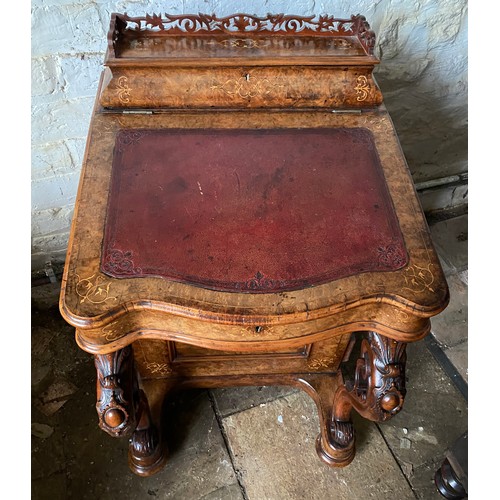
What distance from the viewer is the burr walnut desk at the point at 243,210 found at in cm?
98

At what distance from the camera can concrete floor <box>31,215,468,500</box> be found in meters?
1.59

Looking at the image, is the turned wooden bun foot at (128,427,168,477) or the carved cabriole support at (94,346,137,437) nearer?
the carved cabriole support at (94,346,137,437)

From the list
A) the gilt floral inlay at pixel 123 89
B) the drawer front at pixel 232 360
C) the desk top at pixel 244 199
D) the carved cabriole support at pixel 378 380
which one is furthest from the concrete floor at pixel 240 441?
the gilt floral inlay at pixel 123 89

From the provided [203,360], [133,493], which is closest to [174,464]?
[133,493]

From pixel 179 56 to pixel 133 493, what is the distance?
1.28 meters

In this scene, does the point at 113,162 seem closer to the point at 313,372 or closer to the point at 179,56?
the point at 179,56

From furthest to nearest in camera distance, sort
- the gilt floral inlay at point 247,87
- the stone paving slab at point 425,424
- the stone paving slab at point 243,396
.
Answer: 1. the stone paving slab at point 243,396
2. the stone paving slab at point 425,424
3. the gilt floral inlay at point 247,87

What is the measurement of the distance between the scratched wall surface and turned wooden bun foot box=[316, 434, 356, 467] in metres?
1.18

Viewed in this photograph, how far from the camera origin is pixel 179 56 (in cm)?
126

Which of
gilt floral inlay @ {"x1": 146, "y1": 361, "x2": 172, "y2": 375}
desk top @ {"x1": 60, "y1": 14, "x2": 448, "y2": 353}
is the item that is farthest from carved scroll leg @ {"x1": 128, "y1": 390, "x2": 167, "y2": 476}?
desk top @ {"x1": 60, "y1": 14, "x2": 448, "y2": 353}

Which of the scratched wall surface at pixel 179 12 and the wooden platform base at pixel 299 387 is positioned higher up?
the scratched wall surface at pixel 179 12

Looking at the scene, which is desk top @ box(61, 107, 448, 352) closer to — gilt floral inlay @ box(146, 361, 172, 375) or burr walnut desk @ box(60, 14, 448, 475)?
burr walnut desk @ box(60, 14, 448, 475)

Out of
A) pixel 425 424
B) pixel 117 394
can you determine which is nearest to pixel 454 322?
pixel 425 424

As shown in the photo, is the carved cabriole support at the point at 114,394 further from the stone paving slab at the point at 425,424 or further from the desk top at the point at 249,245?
the stone paving slab at the point at 425,424
